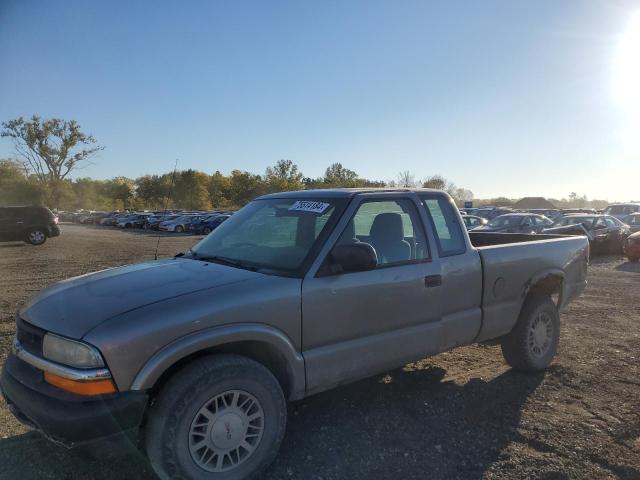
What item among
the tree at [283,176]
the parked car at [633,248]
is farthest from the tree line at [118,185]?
the parked car at [633,248]

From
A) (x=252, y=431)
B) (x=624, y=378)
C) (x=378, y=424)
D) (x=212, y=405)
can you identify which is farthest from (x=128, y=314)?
(x=624, y=378)

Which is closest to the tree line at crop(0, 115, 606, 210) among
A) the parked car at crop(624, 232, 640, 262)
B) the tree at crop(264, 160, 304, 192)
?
→ the tree at crop(264, 160, 304, 192)

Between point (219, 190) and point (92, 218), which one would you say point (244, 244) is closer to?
point (92, 218)

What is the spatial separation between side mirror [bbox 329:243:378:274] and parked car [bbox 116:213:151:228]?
49.0 meters

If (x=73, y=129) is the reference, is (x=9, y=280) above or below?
below

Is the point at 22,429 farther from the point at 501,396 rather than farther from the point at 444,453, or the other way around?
the point at 501,396

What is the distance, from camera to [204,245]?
162 inches

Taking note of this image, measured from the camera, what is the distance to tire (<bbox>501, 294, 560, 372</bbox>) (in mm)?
4887

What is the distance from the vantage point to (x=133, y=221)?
5038 centimetres

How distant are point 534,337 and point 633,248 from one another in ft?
41.8

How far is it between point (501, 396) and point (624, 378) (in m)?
1.48

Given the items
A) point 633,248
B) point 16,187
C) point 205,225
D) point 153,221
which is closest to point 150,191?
point 16,187

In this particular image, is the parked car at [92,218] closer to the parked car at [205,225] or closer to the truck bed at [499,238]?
the parked car at [205,225]

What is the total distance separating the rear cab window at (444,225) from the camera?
4172 mm
